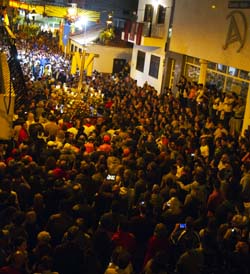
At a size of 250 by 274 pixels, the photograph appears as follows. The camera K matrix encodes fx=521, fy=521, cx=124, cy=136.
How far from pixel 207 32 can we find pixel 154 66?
22.4 ft

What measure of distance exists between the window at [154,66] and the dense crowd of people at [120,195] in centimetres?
1006

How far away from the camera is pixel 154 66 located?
87.0 ft

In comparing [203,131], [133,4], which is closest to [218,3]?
[203,131]

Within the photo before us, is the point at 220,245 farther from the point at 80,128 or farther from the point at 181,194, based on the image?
the point at 80,128

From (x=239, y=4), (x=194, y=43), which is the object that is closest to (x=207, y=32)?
(x=194, y=43)

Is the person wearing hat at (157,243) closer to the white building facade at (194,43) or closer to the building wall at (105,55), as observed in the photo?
the white building facade at (194,43)

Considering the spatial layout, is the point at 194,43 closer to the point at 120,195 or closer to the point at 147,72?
the point at 147,72

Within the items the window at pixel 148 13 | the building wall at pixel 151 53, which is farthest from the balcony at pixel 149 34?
the window at pixel 148 13

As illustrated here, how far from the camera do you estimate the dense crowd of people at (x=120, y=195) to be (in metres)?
6.66

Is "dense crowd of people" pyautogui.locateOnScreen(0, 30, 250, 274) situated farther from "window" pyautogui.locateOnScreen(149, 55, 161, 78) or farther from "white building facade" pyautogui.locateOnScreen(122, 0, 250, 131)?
"window" pyautogui.locateOnScreen(149, 55, 161, 78)

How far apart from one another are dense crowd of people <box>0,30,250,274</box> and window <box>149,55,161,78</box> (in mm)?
10061

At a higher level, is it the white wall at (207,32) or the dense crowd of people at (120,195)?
the white wall at (207,32)

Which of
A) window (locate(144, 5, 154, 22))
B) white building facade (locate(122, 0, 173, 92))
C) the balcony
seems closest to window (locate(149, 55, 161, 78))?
white building facade (locate(122, 0, 173, 92))

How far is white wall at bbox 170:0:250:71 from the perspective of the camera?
17.5 m
